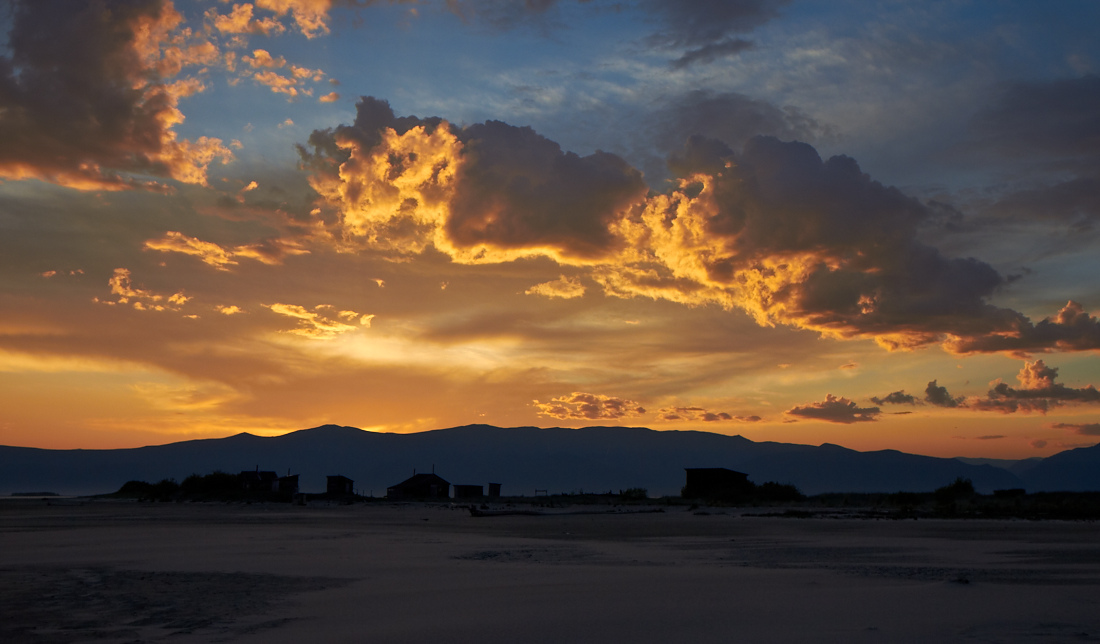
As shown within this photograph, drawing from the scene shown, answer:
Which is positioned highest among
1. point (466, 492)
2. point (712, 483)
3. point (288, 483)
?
point (288, 483)

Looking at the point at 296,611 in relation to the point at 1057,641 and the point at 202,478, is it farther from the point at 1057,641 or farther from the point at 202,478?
the point at 202,478

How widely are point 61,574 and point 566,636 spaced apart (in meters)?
12.2

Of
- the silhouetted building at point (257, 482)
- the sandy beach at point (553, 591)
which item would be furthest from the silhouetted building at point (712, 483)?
the sandy beach at point (553, 591)

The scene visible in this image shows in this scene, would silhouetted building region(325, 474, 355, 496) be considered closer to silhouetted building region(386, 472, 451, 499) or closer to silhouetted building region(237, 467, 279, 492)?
silhouetted building region(386, 472, 451, 499)

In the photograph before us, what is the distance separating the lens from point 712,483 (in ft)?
268

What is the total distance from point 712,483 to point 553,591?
2802 inches

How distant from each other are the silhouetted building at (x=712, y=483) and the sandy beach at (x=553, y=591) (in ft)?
179

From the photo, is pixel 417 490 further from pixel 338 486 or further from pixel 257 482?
pixel 257 482

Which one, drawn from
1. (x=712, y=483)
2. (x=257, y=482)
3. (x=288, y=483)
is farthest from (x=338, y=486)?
(x=712, y=483)

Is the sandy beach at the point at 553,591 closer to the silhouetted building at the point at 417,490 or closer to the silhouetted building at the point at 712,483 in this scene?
the silhouetted building at the point at 712,483

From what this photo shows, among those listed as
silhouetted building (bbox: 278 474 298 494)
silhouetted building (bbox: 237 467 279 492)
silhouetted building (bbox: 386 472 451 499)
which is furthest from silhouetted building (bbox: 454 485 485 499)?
silhouetted building (bbox: 237 467 279 492)

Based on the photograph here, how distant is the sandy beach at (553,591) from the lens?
979cm

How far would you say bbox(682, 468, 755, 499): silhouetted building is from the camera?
259 feet

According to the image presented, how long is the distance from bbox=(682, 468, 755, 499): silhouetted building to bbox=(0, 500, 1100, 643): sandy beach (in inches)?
2145
